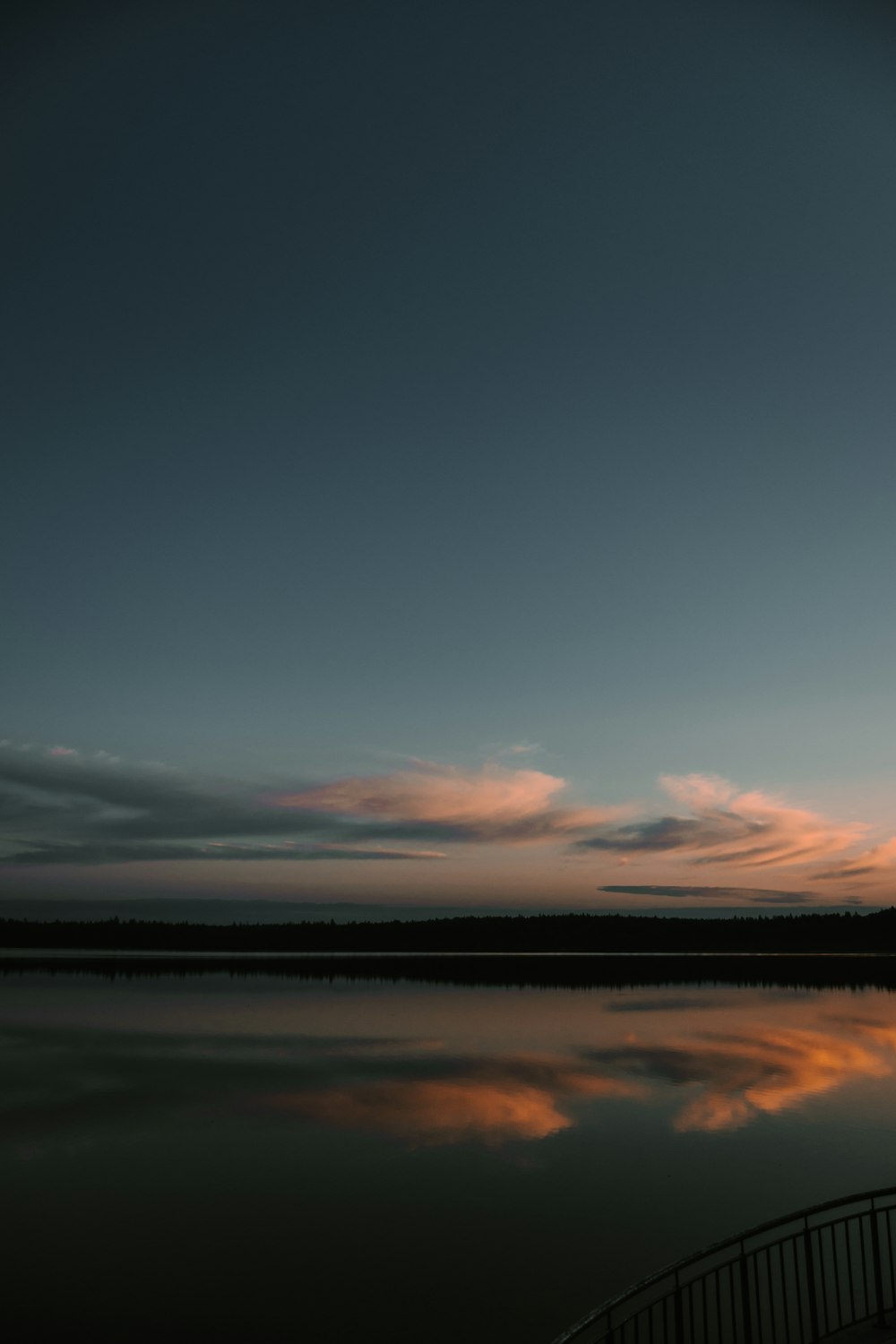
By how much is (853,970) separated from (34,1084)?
100423 millimetres

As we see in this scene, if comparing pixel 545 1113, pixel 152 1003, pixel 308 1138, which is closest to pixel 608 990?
pixel 152 1003

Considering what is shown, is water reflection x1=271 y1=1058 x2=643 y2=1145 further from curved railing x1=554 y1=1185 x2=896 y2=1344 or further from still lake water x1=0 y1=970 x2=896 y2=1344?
curved railing x1=554 y1=1185 x2=896 y2=1344

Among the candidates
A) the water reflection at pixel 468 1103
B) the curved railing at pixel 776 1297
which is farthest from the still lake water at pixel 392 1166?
the curved railing at pixel 776 1297

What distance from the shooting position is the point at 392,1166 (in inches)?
791

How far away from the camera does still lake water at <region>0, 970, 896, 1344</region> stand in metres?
13.0

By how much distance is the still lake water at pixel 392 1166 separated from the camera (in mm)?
12977

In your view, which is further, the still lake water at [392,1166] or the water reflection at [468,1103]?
the water reflection at [468,1103]

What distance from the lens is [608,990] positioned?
71.5m

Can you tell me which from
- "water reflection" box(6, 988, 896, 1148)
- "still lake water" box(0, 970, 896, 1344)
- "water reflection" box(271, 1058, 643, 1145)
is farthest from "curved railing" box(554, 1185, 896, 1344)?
"water reflection" box(271, 1058, 643, 1145)

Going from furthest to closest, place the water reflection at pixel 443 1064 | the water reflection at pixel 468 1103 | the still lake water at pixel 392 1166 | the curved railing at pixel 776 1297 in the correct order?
1. the water reflection at pixel 443 1064
2. the water reflection at pixel 468 1103
3. the still lake water at pixel 392 1166
4. the curved railing at pixel 776 1297

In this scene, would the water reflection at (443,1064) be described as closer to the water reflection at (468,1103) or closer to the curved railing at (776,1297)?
the water reflection at (468,1103)

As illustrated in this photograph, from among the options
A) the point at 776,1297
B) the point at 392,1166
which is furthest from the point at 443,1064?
the point at 776,1297

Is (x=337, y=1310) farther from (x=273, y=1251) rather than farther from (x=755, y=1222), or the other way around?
(x=755, y=1222)

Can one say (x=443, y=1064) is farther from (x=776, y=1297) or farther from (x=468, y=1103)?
(x=776, y=1297)
